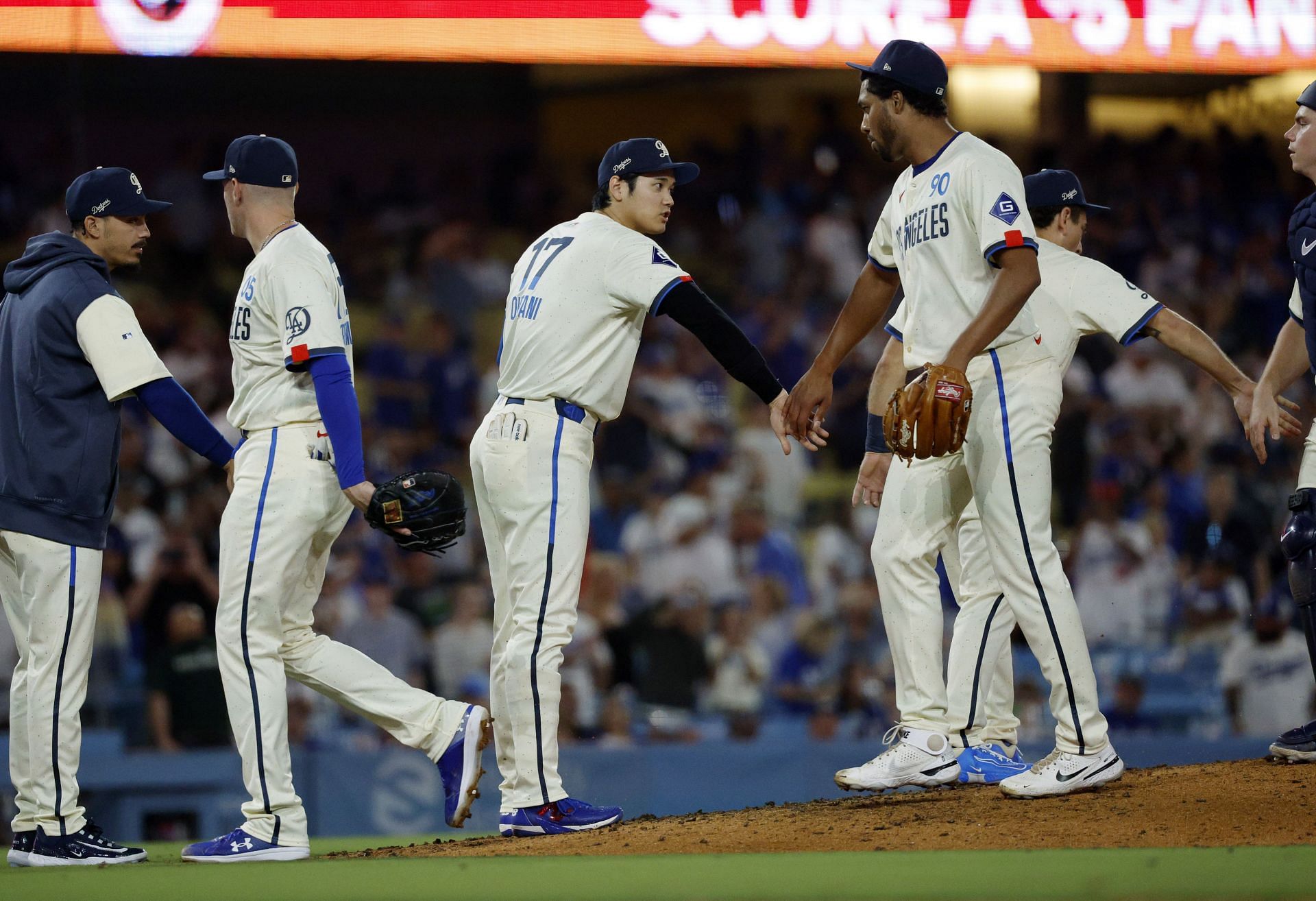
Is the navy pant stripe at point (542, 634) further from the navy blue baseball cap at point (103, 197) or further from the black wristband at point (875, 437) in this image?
the navy blue baseball cap at point (103, 197)

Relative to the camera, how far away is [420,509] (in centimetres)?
469

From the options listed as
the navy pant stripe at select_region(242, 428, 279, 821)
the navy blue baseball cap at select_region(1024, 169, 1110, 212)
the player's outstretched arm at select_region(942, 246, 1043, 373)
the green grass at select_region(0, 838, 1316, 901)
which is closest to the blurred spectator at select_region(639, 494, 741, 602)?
the navy blue baseball cap at select_region(1024, 169, 1110, 212)

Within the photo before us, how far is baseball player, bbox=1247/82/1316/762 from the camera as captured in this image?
5.06m

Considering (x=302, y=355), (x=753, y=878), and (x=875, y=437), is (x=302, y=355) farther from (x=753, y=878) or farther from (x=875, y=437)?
(x=753, y=878)

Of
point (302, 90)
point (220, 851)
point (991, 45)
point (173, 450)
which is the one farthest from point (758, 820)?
point (302, 90)

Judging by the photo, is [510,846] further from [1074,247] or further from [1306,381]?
[1306,381]

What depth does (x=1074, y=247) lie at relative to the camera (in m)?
5.55

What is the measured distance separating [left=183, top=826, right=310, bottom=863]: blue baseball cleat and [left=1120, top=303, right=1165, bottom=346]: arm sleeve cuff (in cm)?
311

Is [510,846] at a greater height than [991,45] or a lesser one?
lesser

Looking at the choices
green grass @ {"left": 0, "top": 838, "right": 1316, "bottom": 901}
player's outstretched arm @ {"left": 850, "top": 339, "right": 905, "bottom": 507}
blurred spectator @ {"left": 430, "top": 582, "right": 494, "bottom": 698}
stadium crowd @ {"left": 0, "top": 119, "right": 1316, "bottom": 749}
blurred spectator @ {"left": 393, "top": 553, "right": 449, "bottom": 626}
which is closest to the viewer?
green grass @ {"left": 0, "top": 838, "right": 1316, "bottom": 901}

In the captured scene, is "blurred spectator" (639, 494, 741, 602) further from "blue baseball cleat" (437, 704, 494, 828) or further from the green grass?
the green grass

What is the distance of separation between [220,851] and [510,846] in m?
0.86

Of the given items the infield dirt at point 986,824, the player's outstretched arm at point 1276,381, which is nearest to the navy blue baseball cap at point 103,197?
the infield dirt at point 986,824

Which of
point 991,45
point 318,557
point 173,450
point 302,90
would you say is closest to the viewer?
point 318,557
